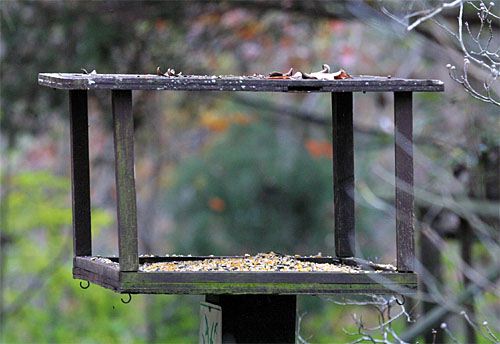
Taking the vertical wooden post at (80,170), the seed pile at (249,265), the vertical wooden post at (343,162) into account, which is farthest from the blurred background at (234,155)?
the vertical wooden post at (80,170)

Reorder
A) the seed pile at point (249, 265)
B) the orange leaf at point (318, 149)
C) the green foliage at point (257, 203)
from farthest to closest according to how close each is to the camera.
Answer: the orange leaf at point (318, 149) < the green foliage at point (257, 203) < the seed pile at point (249, 265)

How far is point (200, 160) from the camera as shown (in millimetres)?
8508

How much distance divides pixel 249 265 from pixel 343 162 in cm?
58

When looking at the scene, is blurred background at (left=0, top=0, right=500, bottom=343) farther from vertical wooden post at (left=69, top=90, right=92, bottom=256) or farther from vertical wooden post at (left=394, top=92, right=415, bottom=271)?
vertical wooden post at (left=69, top=90, right=92, bottom=256)

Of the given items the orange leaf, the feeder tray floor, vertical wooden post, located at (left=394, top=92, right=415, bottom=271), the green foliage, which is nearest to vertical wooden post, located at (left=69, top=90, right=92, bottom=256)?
the feeder tray floor

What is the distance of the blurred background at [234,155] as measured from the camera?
500 cm

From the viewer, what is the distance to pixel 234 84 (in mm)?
2395

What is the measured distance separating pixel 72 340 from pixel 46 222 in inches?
39.2

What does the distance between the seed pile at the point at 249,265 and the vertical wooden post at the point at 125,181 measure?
0.08m

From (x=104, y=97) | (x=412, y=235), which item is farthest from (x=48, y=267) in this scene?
(x=412, y=235)

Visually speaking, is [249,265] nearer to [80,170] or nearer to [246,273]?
[246,273]

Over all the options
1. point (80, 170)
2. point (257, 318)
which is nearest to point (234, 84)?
point (257, 318)

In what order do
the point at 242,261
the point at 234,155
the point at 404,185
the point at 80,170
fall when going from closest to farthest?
1. the point at 404,185
2. the point at 242,261
3. the point at 80,170
4. the point at 234,155

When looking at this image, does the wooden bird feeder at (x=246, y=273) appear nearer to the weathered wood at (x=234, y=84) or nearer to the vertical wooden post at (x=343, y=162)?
the weathered wood at (x=234, y=84)
